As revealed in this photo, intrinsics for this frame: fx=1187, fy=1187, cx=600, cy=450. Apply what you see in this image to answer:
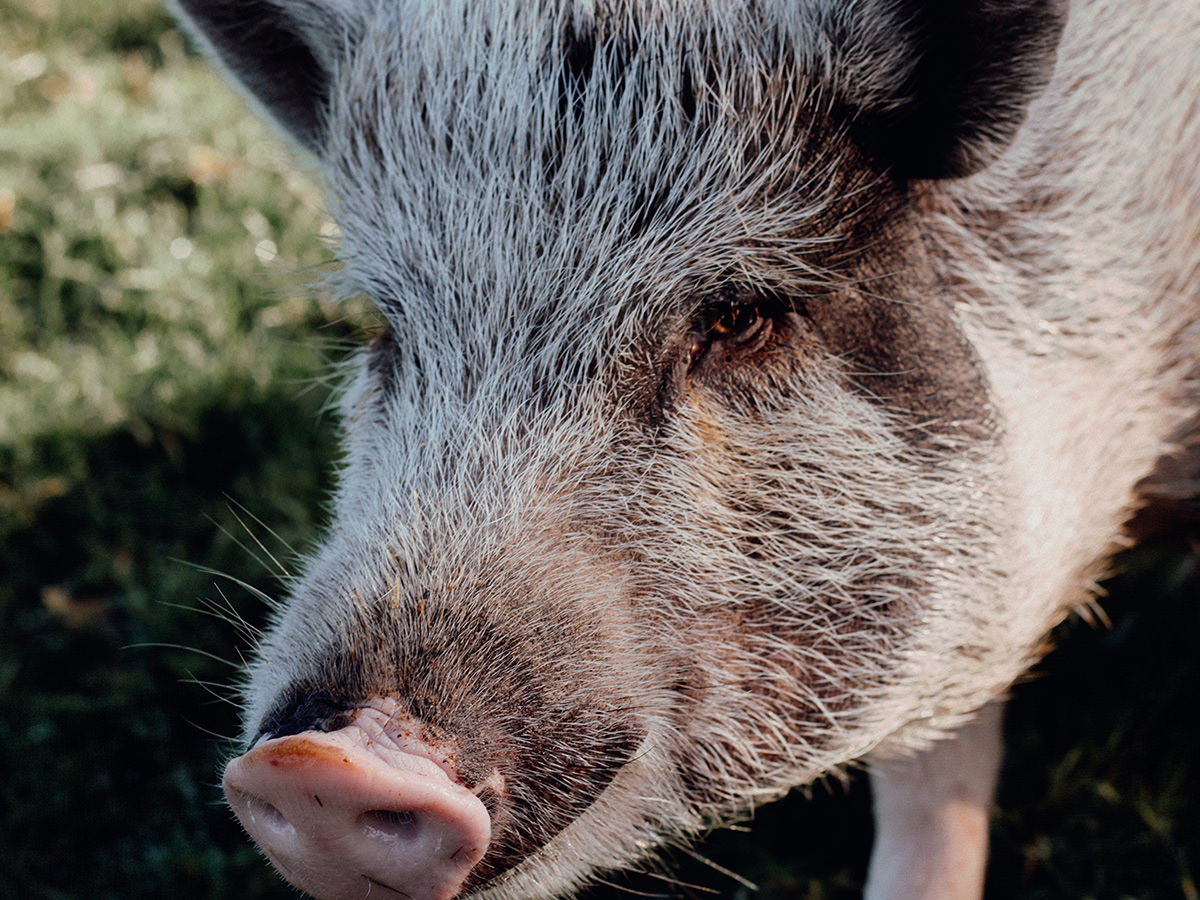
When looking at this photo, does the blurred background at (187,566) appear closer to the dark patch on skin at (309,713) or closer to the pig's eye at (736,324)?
the dark patch on skin at (309,713)

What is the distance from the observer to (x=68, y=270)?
4.39 meters

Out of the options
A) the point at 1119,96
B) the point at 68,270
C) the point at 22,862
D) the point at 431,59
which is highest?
the point at 1119,96

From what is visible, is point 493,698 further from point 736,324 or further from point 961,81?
point 961,81

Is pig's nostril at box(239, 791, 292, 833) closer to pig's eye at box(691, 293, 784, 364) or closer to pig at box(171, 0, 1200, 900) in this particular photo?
pig at box(171, 0, 1200, 900)

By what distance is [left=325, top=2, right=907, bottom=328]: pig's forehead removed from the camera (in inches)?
72.3

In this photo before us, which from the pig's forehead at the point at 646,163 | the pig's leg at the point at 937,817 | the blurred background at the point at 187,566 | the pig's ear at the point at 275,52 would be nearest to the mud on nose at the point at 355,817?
the blurred background at the point at 187,566

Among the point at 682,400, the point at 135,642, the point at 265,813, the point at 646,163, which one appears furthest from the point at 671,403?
the point at 135,642

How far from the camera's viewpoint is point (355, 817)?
1.46 metres

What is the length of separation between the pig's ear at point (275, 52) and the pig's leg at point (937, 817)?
71.0 inches

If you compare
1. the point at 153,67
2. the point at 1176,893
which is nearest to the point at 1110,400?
the point at 1176,893

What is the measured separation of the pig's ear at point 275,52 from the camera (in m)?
2.28

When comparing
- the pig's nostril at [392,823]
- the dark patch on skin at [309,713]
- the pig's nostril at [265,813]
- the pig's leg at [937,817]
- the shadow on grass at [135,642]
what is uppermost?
the dark patch on skin at [309,713]

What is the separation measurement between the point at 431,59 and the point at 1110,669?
2.26 m

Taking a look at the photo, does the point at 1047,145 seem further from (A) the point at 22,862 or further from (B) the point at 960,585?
(A) the point at 22,862
